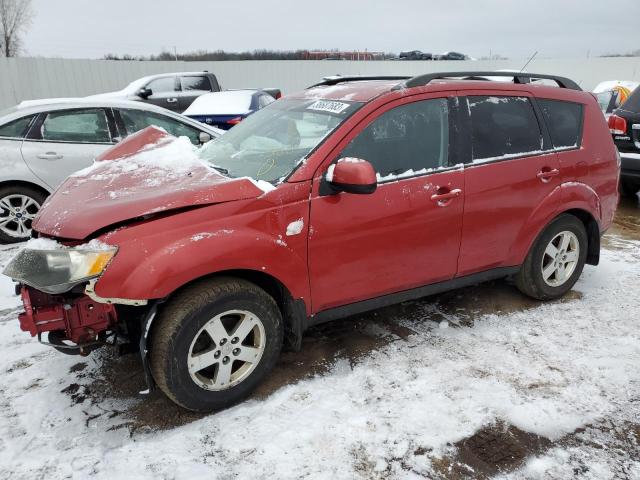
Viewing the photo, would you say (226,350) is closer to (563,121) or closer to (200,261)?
(200,261)

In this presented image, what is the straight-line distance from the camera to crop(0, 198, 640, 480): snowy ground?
91.7 inches

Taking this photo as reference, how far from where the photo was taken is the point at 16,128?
18.0ft

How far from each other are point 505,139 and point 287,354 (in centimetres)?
211

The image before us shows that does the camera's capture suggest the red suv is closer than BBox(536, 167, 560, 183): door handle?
Yes

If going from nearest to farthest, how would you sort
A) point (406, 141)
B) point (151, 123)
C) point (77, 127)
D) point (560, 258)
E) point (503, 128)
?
1. point (406, 141)
2. point (503, 128)
3. point (560, 258)
4. point (77, 127)
5. point (151, 123)

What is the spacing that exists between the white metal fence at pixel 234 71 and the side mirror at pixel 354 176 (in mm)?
18143

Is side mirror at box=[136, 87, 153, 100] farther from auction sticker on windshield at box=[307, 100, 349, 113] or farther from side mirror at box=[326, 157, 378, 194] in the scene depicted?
side mirror at box=[326, 157, 378, 194]

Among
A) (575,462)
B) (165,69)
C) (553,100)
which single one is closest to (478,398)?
(575,462)

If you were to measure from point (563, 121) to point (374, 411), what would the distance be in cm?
266

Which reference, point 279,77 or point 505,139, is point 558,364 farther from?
point 279,77

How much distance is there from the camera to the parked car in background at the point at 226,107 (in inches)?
364

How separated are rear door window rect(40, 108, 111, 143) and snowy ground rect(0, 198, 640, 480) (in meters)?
2.75

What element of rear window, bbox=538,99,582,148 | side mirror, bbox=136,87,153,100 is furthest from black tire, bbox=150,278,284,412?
side mirror, bbox=136,87,153,100

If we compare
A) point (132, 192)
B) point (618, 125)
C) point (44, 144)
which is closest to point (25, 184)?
point (44, 144)
